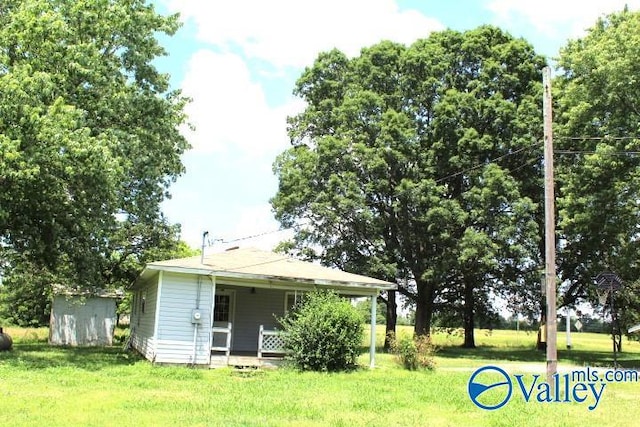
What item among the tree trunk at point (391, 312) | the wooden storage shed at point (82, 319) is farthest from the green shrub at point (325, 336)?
the tree trunk at point (391, 312)

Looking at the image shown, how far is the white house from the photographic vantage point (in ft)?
56.1

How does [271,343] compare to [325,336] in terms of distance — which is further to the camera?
[271,343]

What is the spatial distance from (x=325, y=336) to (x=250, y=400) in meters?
5.87

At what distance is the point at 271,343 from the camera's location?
18.3 meters

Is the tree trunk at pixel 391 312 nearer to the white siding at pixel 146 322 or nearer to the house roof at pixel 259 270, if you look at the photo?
the house roof at pixel 259 270

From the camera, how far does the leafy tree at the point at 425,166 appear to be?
27984 mm

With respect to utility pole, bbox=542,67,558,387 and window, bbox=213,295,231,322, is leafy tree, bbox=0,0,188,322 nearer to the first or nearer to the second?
window, bbox=213,295,231,322

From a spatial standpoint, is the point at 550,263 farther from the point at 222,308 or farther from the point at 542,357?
the point at 542,357

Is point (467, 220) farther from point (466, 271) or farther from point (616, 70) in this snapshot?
point (616, 70)

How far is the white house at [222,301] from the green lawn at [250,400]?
3.83 feet

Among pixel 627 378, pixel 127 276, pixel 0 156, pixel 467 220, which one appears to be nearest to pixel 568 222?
pixel 467 220

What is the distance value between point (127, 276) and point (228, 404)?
2541 centimetres

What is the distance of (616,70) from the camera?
22156mm

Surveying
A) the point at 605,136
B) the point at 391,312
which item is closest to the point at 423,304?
the point at 391,312
